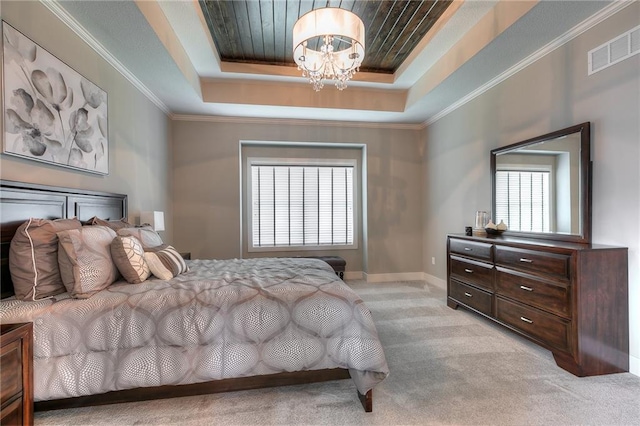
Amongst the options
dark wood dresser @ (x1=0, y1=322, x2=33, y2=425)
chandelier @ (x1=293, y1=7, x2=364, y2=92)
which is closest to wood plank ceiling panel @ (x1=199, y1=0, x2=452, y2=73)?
chandelier @ (x1=293, y1=7, x2=364, y2=92)

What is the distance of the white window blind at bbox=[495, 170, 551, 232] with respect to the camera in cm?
295

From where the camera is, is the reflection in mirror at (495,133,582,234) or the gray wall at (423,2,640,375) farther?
the reflection in mirror at (495,133,582,234)

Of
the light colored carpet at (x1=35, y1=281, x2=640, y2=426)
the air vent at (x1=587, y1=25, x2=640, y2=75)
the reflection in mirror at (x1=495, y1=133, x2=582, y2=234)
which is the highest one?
the air vent at (x1=587, y1=25, x2=640, y2=75)

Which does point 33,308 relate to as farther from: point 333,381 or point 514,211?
point 514,211

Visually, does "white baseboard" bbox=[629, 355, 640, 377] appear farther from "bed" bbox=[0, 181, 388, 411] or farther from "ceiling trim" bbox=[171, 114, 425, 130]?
"ceiling trim" bbox=[171, 114, 425, 130]

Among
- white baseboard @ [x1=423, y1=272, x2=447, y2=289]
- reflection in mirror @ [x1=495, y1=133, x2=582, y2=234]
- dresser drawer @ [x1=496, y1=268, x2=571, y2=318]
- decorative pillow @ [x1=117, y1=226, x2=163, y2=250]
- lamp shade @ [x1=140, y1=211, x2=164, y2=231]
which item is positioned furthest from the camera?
white baseboard @ [x1=423, y1=272, x2=447, y2=289]

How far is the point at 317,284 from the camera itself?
2.06 metres

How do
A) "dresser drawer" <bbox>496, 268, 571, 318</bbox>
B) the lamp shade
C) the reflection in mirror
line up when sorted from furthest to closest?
the lamp shade < the reflection in mirror < "dresser drawer" <bbox>496, 268, 571, 318</bbox>

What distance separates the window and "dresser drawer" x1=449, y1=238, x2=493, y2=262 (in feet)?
6.76

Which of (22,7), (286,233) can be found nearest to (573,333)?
(286,233)

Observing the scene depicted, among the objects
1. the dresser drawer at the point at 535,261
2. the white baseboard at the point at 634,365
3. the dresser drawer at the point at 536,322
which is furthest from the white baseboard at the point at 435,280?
the white baseboard at the point at 634,365

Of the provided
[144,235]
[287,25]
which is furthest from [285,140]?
[144,235]

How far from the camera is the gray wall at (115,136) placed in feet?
6.64

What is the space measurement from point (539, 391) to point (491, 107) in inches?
121
